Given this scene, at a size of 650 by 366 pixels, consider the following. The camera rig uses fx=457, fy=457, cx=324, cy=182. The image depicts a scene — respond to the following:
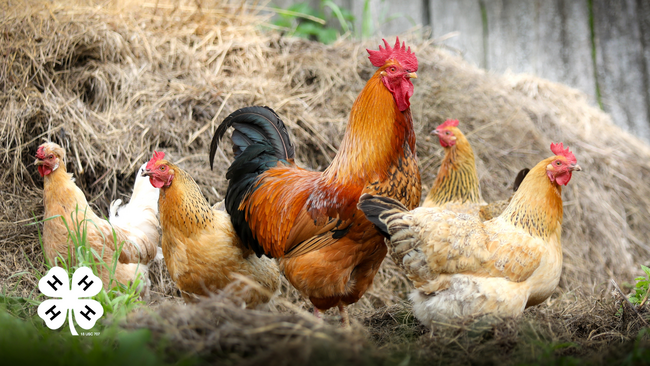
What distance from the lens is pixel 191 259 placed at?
318 cm

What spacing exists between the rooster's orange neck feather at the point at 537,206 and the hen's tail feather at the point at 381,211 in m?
0.85

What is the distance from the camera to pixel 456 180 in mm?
3877

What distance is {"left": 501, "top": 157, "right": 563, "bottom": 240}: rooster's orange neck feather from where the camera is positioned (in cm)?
297

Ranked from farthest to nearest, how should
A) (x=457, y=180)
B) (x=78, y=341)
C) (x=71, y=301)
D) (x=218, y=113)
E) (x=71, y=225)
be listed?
(x=218, y=113), (x=457, y=180), (x=71, y=225), (x=71, y=301), (x=78, y=341)

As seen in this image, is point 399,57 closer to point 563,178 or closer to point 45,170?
point 563,178

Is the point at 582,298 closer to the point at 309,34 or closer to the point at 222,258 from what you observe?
the point at 222,258

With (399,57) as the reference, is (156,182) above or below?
below

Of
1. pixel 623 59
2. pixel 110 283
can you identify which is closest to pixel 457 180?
pixel 110 283

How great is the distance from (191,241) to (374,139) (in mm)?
1452

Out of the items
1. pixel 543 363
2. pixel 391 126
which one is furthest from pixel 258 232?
pixel 543 363

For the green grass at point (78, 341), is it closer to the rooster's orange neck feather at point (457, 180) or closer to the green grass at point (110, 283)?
the green grass at point (110, 283)

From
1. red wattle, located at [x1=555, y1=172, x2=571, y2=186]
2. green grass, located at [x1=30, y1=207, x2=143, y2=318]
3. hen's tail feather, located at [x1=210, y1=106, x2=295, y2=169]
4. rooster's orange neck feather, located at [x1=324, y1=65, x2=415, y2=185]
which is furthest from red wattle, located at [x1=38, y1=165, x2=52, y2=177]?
red wattle, located at [x1=555, y1=172, x2=571, y2=186]

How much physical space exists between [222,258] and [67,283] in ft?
3.29

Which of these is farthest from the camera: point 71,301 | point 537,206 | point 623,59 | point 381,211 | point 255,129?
point 623,59
